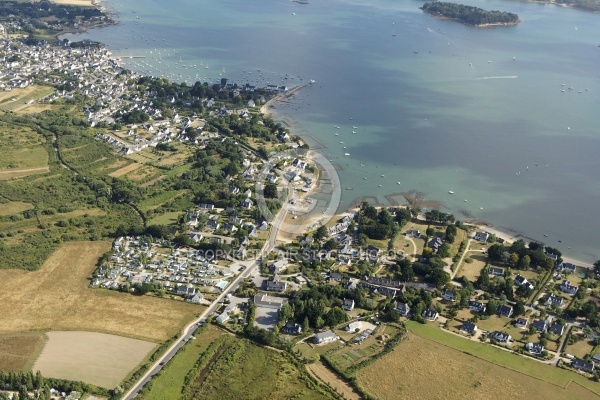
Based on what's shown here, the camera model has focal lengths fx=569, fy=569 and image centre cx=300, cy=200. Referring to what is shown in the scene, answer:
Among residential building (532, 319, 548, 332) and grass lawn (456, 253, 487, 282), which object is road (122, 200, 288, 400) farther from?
residential building (532, 319, 548, 332)

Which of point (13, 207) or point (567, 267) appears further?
point (13, 207)

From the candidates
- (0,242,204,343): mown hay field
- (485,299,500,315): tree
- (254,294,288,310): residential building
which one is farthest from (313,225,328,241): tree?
(485,299,500,315): tree

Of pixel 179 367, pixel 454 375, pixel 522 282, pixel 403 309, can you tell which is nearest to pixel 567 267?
pixel 522 282

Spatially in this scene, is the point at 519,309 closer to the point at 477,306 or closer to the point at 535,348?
the point at 477,306

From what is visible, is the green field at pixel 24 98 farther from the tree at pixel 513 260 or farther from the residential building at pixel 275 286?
the tree at pixel 513 260

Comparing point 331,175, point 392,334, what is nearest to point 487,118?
point 331,175

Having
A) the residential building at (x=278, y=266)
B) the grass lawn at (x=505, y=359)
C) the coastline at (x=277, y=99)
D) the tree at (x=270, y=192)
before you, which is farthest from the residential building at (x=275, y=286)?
the coastline at (x=277, y=99)

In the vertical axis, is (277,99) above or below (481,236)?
above
